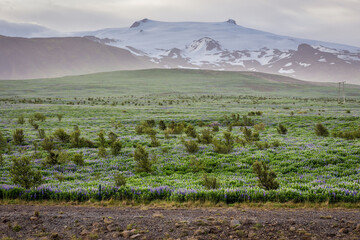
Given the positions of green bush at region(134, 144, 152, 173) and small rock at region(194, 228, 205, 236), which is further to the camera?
green bush at region(134, 144, 152, 173)

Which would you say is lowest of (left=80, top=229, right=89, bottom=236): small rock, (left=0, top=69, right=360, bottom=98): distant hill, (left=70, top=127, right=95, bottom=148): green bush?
(left=70, top=127, right=95, bottom=148): green bush

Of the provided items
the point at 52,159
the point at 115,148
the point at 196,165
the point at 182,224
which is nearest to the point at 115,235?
the point at 182,224

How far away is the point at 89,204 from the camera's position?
1080 cm

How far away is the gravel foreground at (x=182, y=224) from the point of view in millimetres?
7629

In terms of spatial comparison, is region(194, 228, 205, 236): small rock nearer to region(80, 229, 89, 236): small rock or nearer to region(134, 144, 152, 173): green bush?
region(80, 229, 89, 236): small rock

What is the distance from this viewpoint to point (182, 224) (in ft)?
26.9

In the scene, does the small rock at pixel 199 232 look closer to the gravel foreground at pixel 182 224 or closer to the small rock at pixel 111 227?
the gravel foreground at pixel 182 224

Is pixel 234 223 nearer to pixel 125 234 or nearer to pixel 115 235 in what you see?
pixel 125 234

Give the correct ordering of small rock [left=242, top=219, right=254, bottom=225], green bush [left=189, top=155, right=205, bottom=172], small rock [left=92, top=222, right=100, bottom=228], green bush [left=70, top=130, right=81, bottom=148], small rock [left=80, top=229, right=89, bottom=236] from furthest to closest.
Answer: green bush [left=70, top=130, right=81, bottom=148]
green bush [left=189, top=155, right=205, bottom=172]
small rock [left=92, top=222, right=100, bottom=228]
small rock [left=242, top=219, right=254, bottom=225]
small rock [left=80, top=229, right=89, bottom=236]

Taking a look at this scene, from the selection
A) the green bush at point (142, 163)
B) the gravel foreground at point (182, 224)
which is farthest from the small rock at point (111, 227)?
the green bush at point (142, 163)

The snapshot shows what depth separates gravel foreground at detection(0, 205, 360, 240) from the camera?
7.63 m

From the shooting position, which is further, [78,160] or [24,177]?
[78,160]

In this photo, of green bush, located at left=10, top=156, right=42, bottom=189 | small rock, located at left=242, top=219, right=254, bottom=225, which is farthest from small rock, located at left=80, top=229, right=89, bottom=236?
green bush, located at left=10, top=156, right=42, bottom=189

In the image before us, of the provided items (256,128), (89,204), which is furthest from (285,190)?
(256,128)
